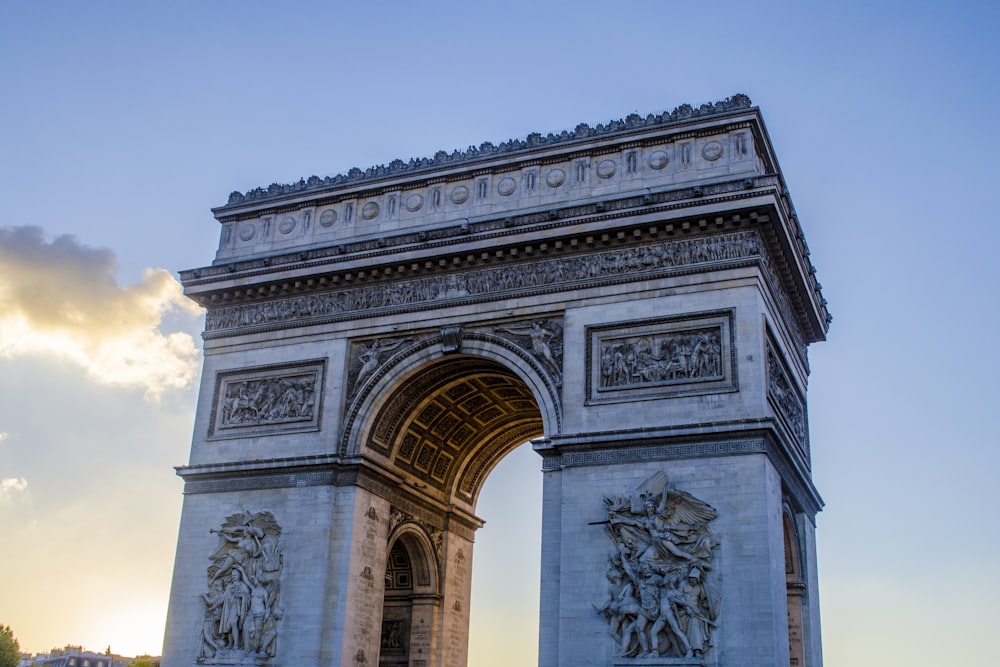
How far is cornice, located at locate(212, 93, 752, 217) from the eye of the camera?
80.3 ft

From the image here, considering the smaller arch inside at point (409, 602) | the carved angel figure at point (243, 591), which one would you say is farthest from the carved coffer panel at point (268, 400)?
the smaller arch inside at point (409, 602)

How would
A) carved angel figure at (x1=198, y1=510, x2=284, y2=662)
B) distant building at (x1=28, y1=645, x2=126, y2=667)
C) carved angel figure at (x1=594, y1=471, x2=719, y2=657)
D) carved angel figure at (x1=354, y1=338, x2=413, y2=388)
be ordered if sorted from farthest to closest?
distant building at (x1=28, y1=645, x2=126, y2=667)
carved angel figure at (x1=354, y1=338, x2=413, y2=388)
carved angel figure at (x1=198, y1=510, x2=284, y2=662)
carved angel figure at (x1=594, y1=471, x2=719, y2=657)

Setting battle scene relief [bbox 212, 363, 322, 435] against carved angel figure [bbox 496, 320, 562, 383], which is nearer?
carved angel figure [bbox 496, 320, 562, 383]

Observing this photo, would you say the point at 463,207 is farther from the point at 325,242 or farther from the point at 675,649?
the point at 675,649

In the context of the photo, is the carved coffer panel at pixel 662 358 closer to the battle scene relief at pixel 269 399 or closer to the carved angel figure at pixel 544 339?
the carved angel figure at pixel 544 339

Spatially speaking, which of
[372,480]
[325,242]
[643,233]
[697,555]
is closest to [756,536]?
[697,555]

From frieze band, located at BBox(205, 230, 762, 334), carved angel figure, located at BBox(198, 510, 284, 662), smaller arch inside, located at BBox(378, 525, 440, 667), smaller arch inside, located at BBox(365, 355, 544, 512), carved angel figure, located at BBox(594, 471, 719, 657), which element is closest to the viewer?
carved angel figure, located at BBox(594, 471, 719, 657)

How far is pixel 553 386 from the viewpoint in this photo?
23.1m

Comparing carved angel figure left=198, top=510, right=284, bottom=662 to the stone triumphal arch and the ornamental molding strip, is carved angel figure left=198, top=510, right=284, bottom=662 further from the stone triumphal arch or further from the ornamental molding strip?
the ornamental molding strip

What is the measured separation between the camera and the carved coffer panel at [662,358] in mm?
21809

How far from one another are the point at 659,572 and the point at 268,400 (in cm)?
1067

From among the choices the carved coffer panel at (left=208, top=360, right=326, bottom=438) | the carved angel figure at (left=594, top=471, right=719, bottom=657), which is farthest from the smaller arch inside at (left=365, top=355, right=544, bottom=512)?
the carved angel figure at (left=594, top=471, right=719, bottom=657)

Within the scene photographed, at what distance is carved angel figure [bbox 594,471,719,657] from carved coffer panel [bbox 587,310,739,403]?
2.05 m

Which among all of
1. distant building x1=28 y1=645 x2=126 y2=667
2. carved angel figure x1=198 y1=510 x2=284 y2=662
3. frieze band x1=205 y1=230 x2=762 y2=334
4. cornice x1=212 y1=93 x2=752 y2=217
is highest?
cornice x1=212 y1=93 x2=752 y2=217
